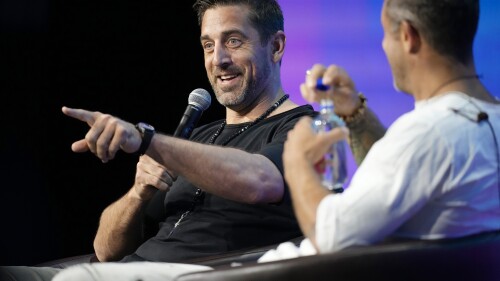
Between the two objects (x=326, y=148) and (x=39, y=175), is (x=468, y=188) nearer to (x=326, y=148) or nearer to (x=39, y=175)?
(x=326, y=148)

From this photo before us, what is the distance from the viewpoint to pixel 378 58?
124 inches

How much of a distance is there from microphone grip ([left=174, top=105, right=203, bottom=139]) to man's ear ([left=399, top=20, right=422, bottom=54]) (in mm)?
1029

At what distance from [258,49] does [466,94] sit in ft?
4.28

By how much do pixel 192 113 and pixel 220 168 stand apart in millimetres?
376

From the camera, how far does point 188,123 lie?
2.71m

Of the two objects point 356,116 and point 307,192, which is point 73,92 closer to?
point 356,116

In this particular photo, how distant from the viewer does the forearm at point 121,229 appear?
9.21 feet

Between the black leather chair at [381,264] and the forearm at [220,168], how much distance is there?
2.22 feet

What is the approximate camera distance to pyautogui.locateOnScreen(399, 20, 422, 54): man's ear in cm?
182

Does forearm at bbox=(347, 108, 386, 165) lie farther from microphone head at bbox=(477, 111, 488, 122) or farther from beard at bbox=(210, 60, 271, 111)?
beard at bbox=(210, 60, 271, 111)

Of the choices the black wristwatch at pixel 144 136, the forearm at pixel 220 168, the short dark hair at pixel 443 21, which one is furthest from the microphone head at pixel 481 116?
the black wristwatch at pixel 144 136

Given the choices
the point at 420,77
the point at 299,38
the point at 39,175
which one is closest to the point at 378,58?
the point at 299,38

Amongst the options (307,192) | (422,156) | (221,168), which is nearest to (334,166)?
(307,192)

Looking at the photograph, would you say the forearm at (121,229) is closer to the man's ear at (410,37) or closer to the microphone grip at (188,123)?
the microphone grip at (188,123)
